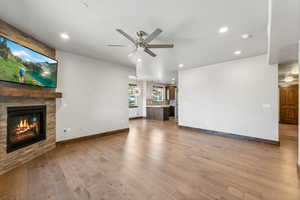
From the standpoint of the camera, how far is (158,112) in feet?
27.9

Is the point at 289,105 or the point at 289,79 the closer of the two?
the point at 289,79

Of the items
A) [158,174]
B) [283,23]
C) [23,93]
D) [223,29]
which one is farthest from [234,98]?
[23,93]

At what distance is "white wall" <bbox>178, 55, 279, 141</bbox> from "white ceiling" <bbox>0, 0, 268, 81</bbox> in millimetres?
1059

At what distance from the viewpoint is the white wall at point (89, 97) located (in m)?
3.72

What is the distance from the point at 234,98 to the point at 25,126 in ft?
19.6

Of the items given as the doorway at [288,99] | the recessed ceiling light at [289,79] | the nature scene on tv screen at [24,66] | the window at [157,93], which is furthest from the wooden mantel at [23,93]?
the recessed ceiling light at [289,79]

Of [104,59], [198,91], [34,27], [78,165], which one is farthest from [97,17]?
[198,91]

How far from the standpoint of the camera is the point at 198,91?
17.7ft

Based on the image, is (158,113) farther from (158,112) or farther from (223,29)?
(223,29)

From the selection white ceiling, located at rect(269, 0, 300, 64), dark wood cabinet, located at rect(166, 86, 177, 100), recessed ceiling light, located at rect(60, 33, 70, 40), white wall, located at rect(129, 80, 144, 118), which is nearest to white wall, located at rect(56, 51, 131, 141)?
recessed ceiling light, located at rect(60, 33, 70, 40)

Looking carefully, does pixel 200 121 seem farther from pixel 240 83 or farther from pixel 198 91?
pixel 240 83

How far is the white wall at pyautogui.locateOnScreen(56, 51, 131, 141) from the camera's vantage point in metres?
3.72

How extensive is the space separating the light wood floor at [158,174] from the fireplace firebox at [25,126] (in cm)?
47

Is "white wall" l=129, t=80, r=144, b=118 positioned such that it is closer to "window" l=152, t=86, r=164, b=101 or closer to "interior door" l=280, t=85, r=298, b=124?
"window" l=152, t=86, r=164, b=101
